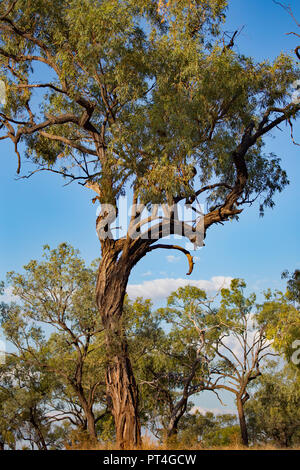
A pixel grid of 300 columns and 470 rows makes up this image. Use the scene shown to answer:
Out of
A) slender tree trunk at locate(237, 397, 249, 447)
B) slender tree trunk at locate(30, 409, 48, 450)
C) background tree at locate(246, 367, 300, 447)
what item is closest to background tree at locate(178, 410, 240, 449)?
background tree at locate(246, 367, 300, 447)

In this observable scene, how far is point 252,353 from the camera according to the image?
19.6 meters

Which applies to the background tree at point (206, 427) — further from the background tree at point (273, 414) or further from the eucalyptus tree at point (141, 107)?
the eucalyptus tree at point (141, 107)

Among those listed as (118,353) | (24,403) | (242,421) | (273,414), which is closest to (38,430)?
(24,403)

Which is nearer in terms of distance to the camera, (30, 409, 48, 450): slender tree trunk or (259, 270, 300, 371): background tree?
(259, 270, 300, 371): background tree

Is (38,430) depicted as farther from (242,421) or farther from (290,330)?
(290,330)

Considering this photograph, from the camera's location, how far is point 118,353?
9.18 meters

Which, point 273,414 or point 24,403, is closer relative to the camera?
point 24,403

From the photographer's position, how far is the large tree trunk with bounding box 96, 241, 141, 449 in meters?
8.73

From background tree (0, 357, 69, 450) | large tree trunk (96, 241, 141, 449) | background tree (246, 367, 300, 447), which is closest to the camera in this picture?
large tree trunk (96, 241, 141, 449)

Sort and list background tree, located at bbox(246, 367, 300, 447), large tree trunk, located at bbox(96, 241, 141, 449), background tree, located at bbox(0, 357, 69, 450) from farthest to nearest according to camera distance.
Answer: background tree, located at bbox(246, 367, 300, 447)
background tree, located at bbox(0, 357, 69, 450)
large tree trunk, located at bbox(96, 241, 141, 449)

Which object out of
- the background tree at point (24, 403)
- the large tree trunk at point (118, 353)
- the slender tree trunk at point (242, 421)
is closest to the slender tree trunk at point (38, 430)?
the background tree at point (24, 403)

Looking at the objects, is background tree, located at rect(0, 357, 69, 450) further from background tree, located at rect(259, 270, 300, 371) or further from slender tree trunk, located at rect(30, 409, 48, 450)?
background tree, located at rect(259, 270, 300, 371)
